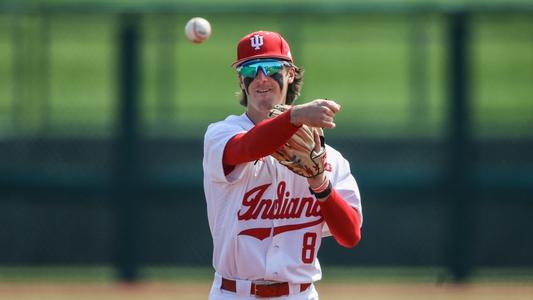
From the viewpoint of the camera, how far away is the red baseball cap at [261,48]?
11.2 ft

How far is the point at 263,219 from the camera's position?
11.5 feet

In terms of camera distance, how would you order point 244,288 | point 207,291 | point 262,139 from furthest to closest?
point 207,291 < point 244,288 < point 262,139

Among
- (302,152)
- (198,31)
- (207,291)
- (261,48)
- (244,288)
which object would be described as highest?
(198,31)

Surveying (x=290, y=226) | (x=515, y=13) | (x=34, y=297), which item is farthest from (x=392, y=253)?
(x=290, y=226)

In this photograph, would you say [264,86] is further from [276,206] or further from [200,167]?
[200,167]

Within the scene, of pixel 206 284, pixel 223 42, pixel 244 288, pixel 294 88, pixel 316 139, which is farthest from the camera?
pixel 223 42

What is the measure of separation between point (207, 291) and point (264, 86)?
18.1ft

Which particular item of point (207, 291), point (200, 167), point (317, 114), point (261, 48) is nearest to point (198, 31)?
point (261, 48)

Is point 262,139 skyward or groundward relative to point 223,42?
groundward

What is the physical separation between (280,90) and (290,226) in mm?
473

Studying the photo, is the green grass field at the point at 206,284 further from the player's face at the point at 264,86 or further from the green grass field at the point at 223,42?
the player's face at the point at 264,86

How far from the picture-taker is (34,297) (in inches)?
332

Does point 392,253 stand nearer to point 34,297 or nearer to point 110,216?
point 110,216

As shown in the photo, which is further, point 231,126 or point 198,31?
point 198,31
